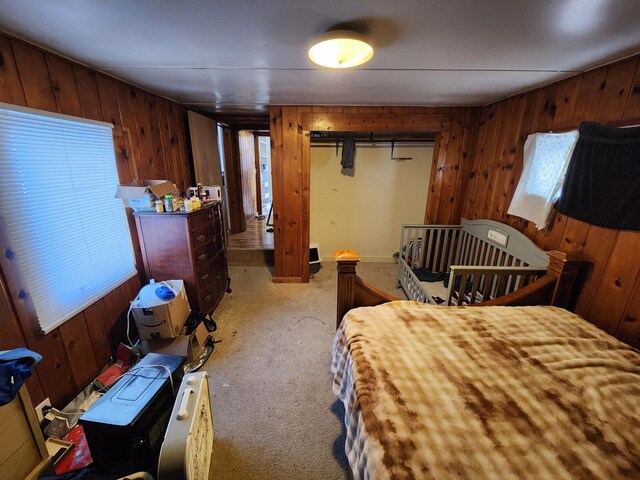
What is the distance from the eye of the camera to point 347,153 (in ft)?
12.3

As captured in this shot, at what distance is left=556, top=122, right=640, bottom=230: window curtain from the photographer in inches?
55.7

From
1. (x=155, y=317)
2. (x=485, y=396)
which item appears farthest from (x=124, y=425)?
(x=485, y=396)

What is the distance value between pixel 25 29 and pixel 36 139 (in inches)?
20.1

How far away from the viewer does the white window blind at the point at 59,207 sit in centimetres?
133

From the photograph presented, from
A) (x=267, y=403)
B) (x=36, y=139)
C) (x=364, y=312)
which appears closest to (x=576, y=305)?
(x=364, y=312)

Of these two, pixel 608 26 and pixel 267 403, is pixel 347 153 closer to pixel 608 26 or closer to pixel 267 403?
pixel 608 26

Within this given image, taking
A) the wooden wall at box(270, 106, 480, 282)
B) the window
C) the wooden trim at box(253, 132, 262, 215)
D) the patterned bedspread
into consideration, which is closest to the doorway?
the wooden trim at box(253, 132, 262, 215)

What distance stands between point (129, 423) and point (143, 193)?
5.04ft

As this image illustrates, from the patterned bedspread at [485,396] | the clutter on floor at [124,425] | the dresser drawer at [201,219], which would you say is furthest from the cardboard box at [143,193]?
the patterned bedspread at [485,396]

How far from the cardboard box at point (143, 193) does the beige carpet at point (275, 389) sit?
4.19 ft

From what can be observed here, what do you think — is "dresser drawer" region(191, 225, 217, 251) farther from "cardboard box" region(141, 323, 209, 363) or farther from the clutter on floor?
the clutter on floor

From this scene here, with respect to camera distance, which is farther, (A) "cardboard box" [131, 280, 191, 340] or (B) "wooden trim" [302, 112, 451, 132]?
(B) "wooden trim" [302, 112, 451, 132]

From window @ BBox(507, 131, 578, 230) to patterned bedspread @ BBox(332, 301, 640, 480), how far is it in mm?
880

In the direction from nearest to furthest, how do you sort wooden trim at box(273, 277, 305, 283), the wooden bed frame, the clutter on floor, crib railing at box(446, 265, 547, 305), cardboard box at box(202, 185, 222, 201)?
the clutter on floor → the wooden bed frame → crib railing at box(446, 265, 547, 305) → cardboard box at box(202, 185, 222, 201) → wooden trim at box(273, 277, 305, 283)
